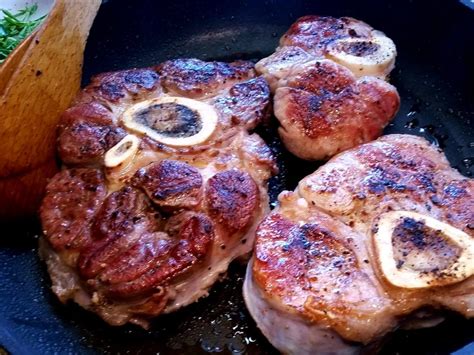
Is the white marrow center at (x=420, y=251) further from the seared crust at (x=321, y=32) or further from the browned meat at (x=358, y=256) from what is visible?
the seared crust at (x=321, y=32)

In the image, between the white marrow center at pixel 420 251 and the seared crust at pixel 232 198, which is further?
the seared crust at pixel 232 198

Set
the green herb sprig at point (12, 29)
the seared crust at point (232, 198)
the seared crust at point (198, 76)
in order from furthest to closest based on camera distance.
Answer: the green herb sprig at point (12, 29) < the seared crust at point (198, 76) < the seared crust at point (232, 198)

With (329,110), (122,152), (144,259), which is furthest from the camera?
(329,110)

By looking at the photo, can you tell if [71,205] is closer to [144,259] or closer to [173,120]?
[144,259]

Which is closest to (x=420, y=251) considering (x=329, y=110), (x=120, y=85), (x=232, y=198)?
(x=232, y=198)

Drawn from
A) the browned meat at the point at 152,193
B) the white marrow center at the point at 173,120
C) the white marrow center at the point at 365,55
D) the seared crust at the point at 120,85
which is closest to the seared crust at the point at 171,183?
the browned meat at the point at 152,193

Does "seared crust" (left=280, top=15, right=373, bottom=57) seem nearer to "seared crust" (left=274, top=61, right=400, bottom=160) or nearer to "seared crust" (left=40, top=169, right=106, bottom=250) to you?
"seared crust" (left=274, top=61, right=400, bottom=160)

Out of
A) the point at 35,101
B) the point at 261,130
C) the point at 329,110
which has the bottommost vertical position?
the point at 261,130

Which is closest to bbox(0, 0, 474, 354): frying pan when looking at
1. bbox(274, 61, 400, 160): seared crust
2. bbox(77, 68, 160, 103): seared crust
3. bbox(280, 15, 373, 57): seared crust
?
bbox(274, 61, 400, 160): seared crust
